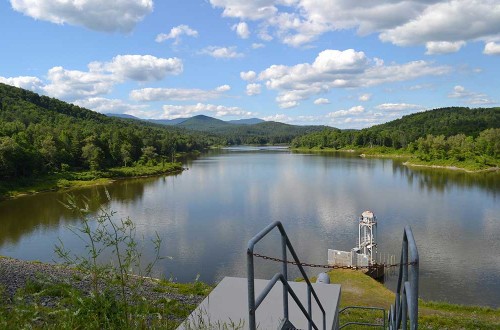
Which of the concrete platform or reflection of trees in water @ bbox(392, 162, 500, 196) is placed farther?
reflection of trees in water @ bbox(392, 162, 500, 196)

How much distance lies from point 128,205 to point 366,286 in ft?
103

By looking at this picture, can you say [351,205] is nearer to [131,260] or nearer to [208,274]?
[208,274]

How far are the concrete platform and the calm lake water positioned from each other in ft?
13.9

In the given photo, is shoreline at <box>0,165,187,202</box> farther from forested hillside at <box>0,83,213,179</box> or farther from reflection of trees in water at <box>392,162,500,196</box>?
reflection of trees in water at <box>392,162,500,196</box>

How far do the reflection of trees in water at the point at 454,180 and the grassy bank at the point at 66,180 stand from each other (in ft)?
161

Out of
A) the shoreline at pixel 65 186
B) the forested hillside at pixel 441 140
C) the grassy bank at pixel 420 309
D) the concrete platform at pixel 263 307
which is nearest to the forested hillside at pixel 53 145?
the shoreline at pixel 65 186

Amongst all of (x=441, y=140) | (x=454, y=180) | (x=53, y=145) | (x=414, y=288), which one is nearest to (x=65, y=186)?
(x=53, y=145)

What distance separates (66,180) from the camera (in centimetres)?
6391

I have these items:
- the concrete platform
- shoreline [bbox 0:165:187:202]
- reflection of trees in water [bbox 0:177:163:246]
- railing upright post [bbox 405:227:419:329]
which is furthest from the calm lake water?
the concrete platform

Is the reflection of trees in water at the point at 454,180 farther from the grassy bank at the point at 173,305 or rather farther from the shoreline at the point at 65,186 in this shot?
the shoreline at the point at 65,186

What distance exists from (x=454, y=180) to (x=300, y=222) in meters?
41.3

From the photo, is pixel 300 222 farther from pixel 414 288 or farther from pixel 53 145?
Result: pixel 53 145

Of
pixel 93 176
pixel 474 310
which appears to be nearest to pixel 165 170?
pixel 93 176

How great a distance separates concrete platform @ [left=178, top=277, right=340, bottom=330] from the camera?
25.0 ft
